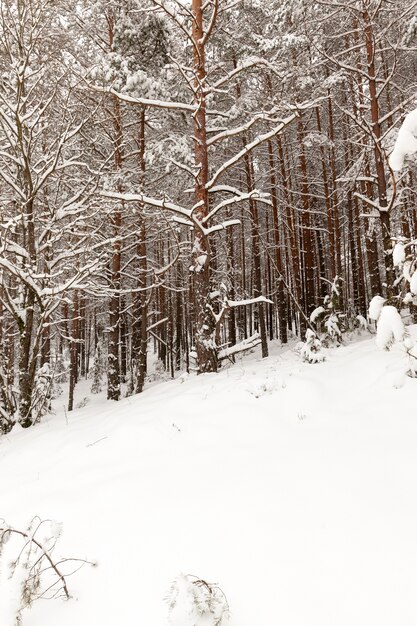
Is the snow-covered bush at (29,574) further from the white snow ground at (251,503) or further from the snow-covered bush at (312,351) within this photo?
the snow-covered bush at (312,351)

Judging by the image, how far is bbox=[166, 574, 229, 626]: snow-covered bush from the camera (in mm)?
2025

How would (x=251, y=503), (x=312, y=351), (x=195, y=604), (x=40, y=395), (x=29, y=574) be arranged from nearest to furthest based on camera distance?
(x=195, y=604), (x=29, y=574), (x=251, y=503), (x=312, y=351), (x=40, y=395)

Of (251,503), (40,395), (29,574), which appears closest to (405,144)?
(251,503)

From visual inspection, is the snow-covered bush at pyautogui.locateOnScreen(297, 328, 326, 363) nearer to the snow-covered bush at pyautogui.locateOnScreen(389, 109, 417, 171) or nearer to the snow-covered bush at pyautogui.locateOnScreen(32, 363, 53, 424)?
the snow-covered bush at pyautogui.locateOnScreen(389, 109, 417, 171)

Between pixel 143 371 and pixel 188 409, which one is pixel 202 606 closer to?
pixel 188 409

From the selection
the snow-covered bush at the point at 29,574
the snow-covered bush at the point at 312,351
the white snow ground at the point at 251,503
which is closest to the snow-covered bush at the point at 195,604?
the white snow ground at the point at 251,503

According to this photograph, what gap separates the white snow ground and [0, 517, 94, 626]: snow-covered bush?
6cm

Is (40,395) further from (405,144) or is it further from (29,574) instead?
(405,144)

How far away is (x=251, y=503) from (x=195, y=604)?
2.45ft

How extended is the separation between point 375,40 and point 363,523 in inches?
345

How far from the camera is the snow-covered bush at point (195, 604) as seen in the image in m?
2.03

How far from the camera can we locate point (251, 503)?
267cm

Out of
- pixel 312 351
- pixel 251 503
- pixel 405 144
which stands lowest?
pixel 251 503

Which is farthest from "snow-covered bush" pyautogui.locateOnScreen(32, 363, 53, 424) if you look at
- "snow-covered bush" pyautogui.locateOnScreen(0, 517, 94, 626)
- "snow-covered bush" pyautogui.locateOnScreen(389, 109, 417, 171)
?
"snow-covered bush" pyautogui.locateOnScreen(389, 109, 417, 171)
